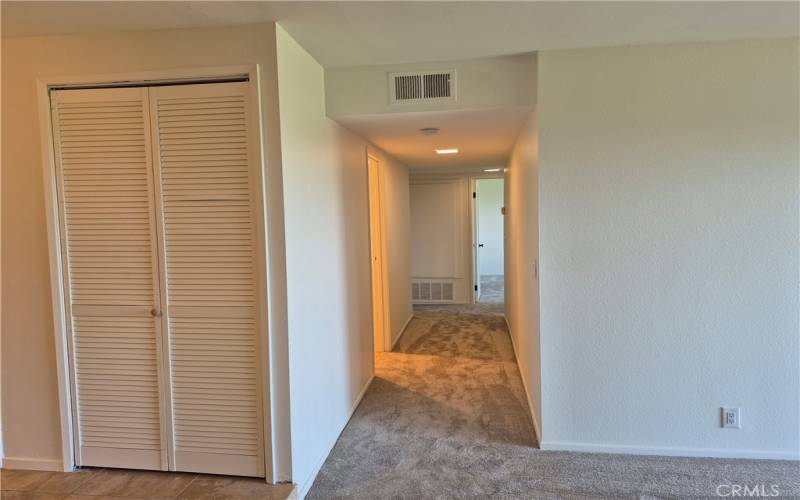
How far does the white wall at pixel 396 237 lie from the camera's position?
4754mm

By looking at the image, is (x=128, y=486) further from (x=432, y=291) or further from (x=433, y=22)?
(x=432, y=291)

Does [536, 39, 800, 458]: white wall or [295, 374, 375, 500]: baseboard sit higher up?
[536, 39, 800, 458]: white wall

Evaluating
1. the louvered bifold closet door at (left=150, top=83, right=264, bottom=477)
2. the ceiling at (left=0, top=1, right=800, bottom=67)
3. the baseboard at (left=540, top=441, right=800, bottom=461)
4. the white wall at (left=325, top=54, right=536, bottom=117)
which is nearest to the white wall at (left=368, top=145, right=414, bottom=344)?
the white wall at (left=325, top=54, right=536, bottom=117)

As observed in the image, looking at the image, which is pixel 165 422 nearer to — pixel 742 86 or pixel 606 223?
pixel 606 223

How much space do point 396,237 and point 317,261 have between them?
2.57m

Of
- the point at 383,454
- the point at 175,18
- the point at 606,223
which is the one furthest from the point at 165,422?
the point at 606,223

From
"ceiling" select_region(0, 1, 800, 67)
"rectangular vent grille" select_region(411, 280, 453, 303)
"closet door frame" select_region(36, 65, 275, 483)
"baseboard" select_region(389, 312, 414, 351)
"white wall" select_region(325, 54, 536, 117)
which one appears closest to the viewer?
"ceiling" select_region(0, 1, 800, 67)

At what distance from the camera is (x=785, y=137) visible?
2.50 m

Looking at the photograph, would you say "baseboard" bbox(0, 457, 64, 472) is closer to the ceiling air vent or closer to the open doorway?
the ceiling air vent

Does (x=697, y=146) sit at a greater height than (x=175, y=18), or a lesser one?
lesser

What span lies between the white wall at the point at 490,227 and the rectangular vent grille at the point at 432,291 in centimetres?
293

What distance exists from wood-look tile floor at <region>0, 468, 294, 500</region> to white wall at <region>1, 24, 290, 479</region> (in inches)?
3.3

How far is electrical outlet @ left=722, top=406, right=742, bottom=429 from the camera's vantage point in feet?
8.59

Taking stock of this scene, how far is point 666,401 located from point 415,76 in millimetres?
2317
